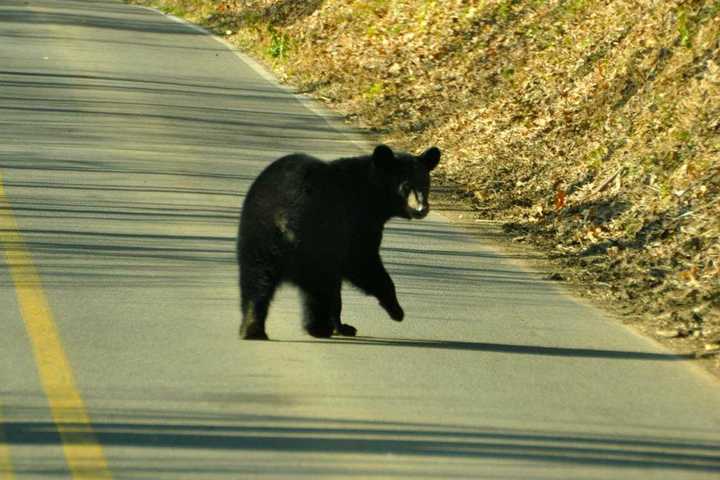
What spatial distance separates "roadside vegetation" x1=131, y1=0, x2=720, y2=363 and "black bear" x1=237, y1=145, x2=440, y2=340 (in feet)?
7.77

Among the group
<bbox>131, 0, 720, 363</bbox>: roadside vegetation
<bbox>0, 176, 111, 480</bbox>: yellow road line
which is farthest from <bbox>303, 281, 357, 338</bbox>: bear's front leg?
<bbox>131, 0, 720, 363</bbox>: roadside vegetation

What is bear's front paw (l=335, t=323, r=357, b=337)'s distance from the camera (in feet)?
33.0

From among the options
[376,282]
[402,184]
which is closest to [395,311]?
[376,282]

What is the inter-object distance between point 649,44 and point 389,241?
5965mm

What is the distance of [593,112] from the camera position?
17.9m

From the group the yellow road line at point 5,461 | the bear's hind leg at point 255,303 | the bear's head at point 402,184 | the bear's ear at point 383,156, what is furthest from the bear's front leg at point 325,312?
the yellow road line at point 5,461

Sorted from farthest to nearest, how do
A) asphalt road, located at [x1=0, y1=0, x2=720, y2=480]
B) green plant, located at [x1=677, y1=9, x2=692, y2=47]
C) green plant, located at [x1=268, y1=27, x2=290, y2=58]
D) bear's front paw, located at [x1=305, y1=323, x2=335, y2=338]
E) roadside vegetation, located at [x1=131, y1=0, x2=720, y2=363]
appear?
green plant, located at [x1=268, y1=27, x2=290, y2=58] < green plant, located at [x1=677, y1=9, x2=692, y2=47] < roadside vegetation, located at [x1=131, y1=0, x2=720, y2=363] < bear's front paw, located at [x1=305, y1=323, x2=335, y2=338] < asphalt road, located at [x1=0, y1=0, x2=720, y2=480]

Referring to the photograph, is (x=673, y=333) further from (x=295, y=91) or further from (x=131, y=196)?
(x=295, y=91)

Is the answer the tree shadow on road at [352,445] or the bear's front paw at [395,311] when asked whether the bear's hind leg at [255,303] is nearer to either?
the bear's front paw at [395,311]

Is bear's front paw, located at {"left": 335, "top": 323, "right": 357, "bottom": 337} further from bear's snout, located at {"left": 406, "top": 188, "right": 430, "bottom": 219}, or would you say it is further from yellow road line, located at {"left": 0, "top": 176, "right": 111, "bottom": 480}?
yellow road line, located at {"left": 0, "top": 176, "right": 111, "bottom": 480}

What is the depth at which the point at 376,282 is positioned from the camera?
978cm

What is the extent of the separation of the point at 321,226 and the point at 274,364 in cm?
89

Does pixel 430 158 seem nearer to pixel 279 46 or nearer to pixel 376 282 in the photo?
pixel 376 282

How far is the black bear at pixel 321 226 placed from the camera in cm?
926
